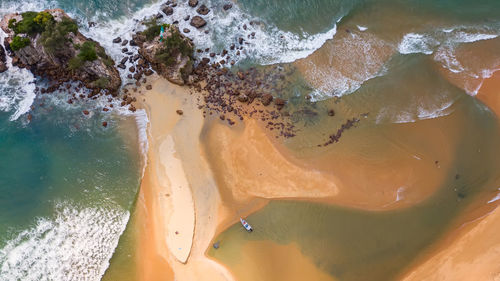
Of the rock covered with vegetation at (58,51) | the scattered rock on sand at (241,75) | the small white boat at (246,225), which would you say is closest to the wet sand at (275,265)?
the small white boat at (246,225)

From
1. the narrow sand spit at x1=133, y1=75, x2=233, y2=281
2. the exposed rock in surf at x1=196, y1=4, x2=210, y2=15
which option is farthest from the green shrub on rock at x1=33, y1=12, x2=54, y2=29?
the exposed rock in surf at x1=196, y1=4, x2=210, y2=15

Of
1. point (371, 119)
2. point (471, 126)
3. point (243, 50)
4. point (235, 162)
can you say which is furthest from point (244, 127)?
point (471, 126)

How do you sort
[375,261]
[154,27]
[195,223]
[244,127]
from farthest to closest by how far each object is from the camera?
[154,27] < [244,127] < [195,223] < [375,261]

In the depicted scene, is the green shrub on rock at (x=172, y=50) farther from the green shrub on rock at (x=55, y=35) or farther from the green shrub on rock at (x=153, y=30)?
the green shrub on rock at (x=55, y=35)

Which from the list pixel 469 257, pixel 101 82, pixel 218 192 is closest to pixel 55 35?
pixel 101 82

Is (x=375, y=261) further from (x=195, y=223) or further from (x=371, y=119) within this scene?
(x=195, y=223)

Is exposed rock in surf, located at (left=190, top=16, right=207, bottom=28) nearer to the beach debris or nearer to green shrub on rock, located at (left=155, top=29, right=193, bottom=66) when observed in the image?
green shrub on rock, located at (left=155, top=29, right=193, bottom=66)

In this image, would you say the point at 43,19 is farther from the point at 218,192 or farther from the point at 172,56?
the point at 218,192
